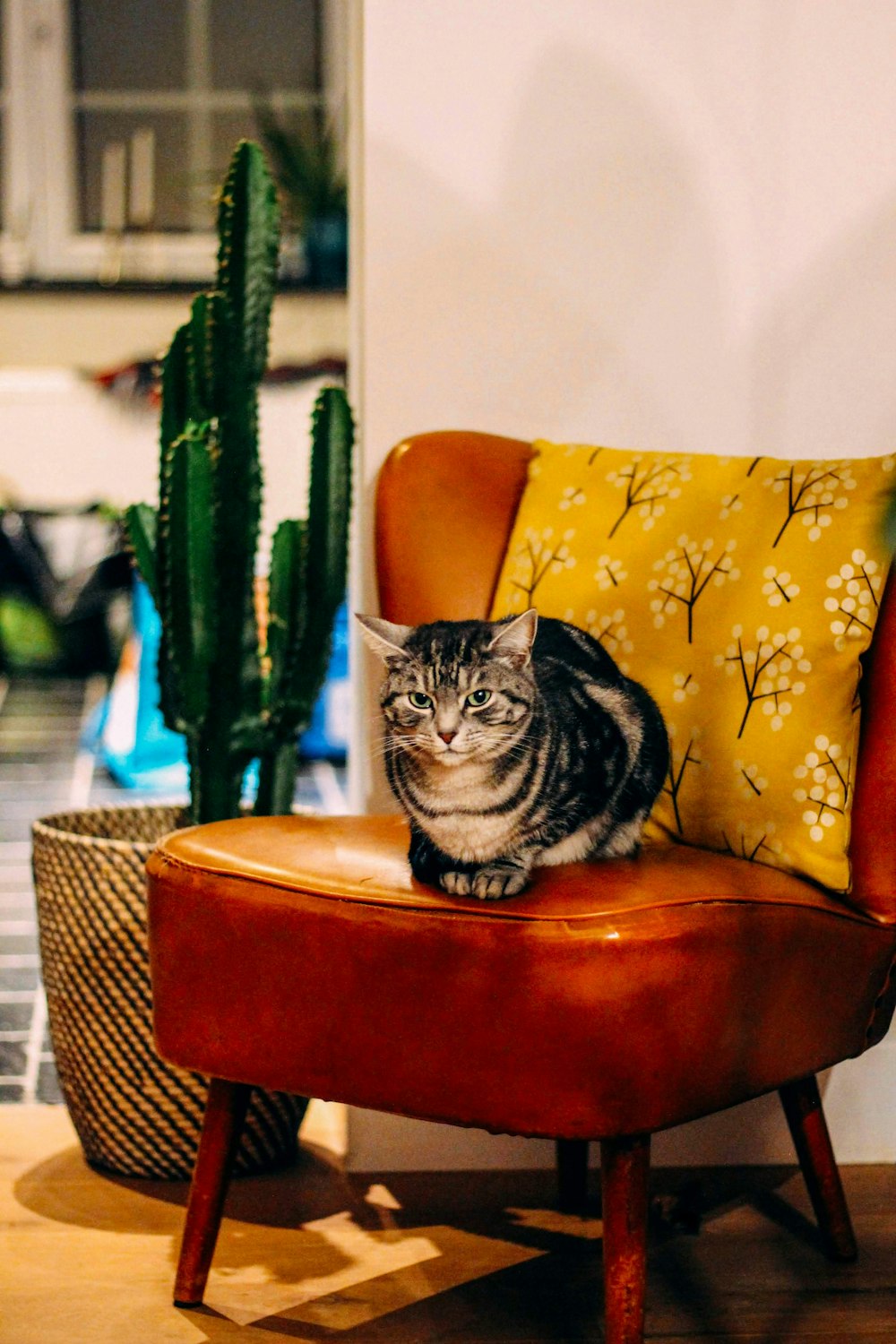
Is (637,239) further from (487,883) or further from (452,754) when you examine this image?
(487,883)

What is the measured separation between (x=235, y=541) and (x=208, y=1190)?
70 cm

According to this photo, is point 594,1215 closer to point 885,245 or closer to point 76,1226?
point 76,1226

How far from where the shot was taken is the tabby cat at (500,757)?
1.14 metres

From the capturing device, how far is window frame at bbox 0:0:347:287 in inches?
187

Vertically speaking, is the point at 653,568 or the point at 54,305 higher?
the point at 54,305

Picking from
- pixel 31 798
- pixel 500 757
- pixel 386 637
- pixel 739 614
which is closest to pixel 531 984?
pixel 500 757

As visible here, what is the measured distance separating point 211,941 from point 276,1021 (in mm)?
94

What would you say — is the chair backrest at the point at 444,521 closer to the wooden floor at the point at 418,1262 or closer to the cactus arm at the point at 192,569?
the cactus arm at the point at 192,569

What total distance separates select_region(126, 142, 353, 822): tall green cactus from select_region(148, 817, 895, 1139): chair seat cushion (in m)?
0.33

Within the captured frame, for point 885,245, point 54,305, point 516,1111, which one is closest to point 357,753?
point 516,1111

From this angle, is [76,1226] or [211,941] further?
[76,1226]

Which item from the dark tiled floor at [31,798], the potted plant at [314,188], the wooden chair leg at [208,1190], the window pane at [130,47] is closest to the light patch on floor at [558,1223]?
the wooden chair leg at [208,1190]

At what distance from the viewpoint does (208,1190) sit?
124cm

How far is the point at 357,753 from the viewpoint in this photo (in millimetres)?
1760
